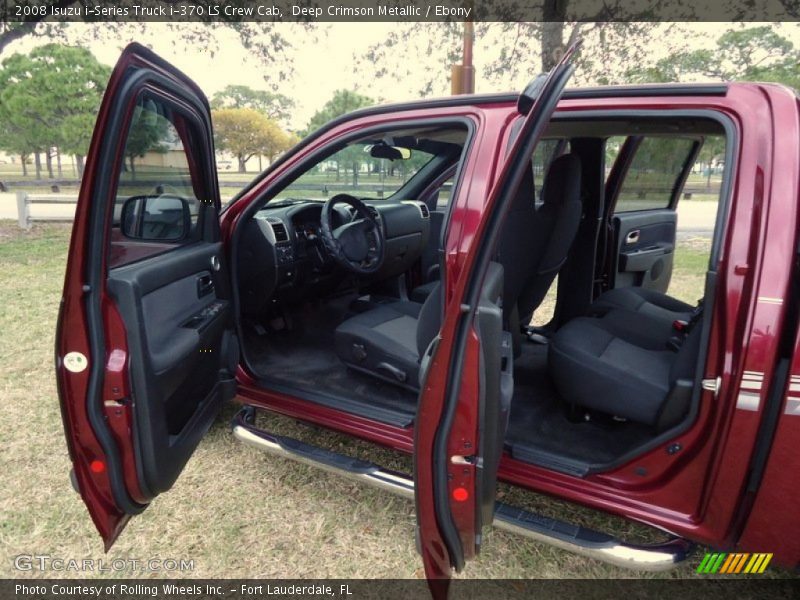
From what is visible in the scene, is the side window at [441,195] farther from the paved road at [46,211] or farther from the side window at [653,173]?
the paved road at [46,211]

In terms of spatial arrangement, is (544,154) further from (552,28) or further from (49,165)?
(49,165)

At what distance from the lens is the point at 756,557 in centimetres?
152

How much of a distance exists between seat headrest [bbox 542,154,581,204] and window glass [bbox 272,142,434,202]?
100 cm

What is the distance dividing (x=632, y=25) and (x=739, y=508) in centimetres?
1024

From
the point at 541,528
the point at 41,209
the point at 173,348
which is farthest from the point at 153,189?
the point at 41,209

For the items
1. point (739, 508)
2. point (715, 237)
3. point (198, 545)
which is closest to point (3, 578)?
point (198, 545)

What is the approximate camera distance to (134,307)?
1.60 metres

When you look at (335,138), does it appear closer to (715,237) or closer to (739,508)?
(715,237)

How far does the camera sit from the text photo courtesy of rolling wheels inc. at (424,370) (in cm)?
141

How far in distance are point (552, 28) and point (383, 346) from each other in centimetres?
866

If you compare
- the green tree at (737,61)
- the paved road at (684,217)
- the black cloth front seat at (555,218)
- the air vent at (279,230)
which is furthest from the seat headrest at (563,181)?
the green tree at (737,61)

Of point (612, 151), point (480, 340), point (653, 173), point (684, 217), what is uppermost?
point (612, 151)

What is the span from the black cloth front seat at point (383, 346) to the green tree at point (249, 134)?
21199 mm

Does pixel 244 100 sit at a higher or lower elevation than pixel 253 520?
higher
